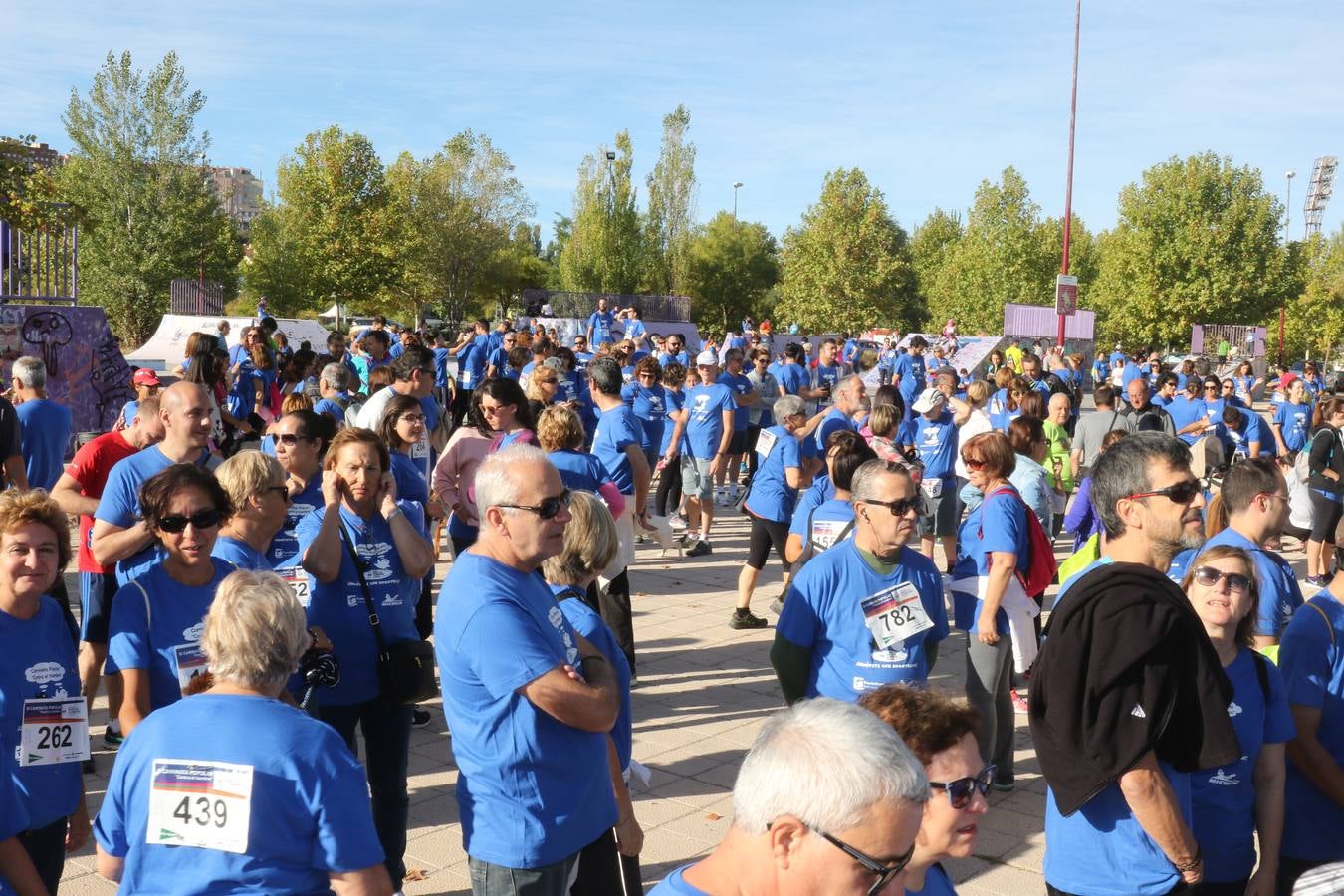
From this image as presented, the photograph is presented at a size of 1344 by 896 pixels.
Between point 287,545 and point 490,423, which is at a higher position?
point 490,423

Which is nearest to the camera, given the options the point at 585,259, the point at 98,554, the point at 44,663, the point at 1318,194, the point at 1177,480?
the point at 1177,480

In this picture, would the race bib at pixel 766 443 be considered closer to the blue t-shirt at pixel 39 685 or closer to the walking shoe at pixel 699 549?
the walking shoe at pixel 699 549

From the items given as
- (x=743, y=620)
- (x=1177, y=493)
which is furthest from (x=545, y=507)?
(x=743, y=620)

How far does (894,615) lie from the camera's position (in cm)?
409

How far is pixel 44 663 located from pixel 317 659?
2.44 feet

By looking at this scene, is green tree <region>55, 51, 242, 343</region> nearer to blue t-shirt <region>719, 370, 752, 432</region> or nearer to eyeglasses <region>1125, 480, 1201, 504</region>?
blue t-shirt <region>719, 370, 752, 432</region>

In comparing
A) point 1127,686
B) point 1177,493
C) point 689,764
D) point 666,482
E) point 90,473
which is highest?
point 1177,493

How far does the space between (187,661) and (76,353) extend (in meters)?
12.8

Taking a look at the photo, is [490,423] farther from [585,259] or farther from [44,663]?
[585,259]

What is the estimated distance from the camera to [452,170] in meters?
57.0

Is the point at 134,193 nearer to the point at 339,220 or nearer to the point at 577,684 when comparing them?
the point at 339,220

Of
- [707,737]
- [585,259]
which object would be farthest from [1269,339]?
[707,737]

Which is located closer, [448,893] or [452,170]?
[448,893]

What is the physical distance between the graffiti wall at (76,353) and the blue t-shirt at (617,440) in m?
9.47
